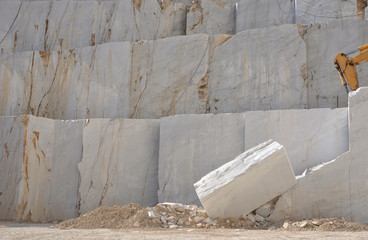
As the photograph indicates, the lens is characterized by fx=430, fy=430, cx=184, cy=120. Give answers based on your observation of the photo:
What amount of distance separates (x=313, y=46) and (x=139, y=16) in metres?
5.33

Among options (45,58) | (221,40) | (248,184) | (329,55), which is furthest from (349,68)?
(45,58)

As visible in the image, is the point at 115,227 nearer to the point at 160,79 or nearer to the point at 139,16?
the point at 160,79

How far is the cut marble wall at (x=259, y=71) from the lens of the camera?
1027cm

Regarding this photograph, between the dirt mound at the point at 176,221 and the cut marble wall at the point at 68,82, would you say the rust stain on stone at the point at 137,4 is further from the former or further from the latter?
the dirt mound at the point at 176,221

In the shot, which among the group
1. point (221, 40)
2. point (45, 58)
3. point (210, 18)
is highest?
point (210, 18)

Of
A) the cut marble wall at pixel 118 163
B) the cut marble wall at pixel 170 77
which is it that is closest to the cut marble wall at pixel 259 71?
the cut marble wall at pixel 170 77

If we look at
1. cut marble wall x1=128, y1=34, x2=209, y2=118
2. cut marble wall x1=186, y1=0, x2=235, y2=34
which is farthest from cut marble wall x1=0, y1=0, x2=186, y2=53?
cut marble wall x1=128, y1=34, x2=209, y2=118

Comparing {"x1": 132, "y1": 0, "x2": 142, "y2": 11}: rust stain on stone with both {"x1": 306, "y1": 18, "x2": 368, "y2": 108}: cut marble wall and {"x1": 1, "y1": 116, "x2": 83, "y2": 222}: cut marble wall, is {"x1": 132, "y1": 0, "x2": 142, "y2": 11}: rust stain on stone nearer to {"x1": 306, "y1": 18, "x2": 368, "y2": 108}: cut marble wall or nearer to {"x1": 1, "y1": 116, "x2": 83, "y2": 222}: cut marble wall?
{"x1": 1, "y1": 116, "x2": 83, "y2": 222}: cut marble wall

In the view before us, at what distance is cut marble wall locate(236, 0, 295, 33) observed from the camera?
40.0 feet

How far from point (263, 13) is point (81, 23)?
217 inches

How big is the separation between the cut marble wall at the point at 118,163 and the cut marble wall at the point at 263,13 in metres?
4.99

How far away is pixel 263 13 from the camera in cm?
1248

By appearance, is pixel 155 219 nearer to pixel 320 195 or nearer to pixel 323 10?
pixel 320 195

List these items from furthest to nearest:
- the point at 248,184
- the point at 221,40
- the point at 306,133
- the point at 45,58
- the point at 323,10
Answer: the point at 45,58 → the point at 323,10 → the point at 221,40 → the point at 306,133 → the point at 248,184
